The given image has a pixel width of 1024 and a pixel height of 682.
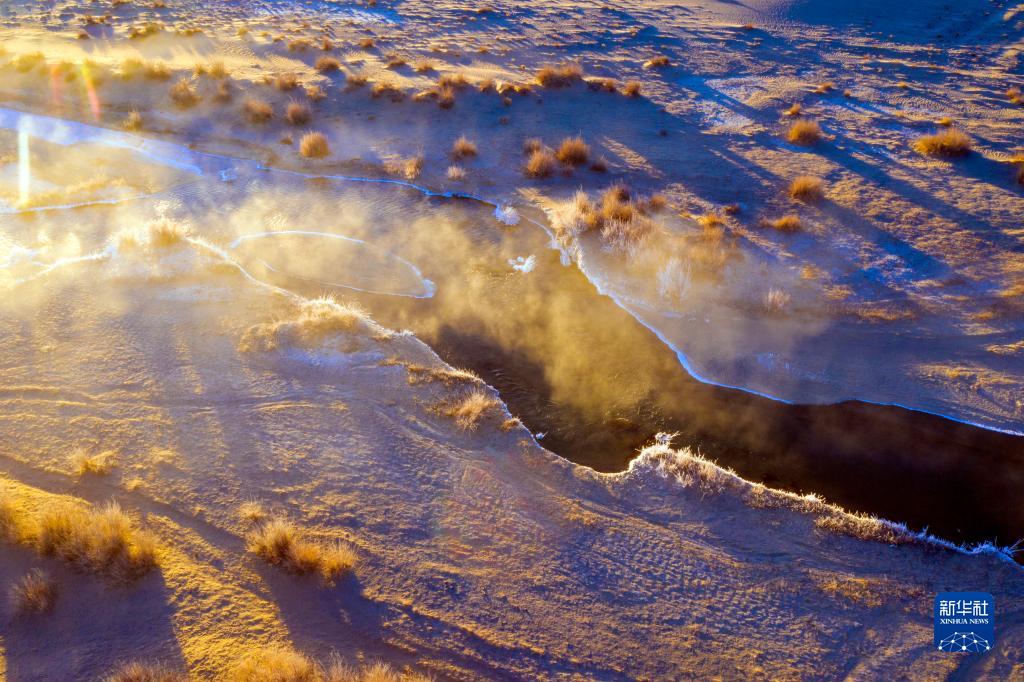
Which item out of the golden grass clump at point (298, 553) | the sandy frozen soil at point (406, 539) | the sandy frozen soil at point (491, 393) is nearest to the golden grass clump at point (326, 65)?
the sandy frozen soil at point (491, 393)

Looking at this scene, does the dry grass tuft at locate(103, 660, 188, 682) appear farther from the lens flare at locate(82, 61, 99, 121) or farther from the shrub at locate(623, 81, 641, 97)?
the shrub at locate(623, 81, 641, 97)

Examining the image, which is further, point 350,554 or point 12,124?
point 12,124

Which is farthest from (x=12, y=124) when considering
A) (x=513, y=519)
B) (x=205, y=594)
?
(x=513, y=519)

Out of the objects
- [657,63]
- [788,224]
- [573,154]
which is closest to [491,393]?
[788,224]

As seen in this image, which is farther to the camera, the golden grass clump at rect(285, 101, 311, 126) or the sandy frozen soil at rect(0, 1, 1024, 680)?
the golden grass clump at rect(285, 101, 311, 126)

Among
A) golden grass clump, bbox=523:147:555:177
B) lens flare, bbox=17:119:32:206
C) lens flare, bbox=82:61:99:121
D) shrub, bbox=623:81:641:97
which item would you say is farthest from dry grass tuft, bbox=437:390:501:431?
lens flare, bbox=82:61:99:121

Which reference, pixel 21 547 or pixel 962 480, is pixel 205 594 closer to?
pixel 21 547
